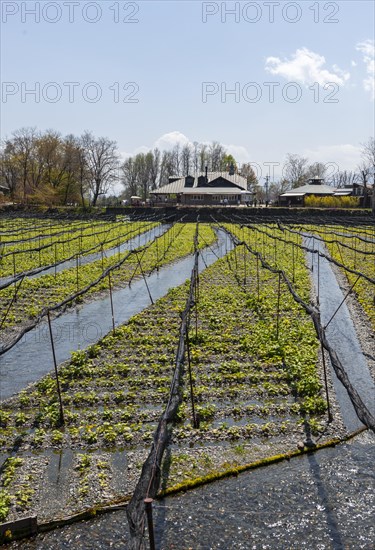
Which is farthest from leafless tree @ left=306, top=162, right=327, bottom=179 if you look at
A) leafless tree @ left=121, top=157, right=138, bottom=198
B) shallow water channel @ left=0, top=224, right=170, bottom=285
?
shallow water channel @ left=0, top=224, right=170, bottom=285

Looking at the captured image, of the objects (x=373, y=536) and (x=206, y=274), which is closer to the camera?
(x=373, y=536)

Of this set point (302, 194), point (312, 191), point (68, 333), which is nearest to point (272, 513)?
point (68, 333)

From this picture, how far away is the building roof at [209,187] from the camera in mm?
81438

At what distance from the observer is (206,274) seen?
71.6 feet

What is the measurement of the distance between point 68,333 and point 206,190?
230ft

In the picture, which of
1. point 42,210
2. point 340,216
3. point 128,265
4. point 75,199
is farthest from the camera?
point 75,199

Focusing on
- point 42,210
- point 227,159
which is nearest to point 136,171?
point 227,159

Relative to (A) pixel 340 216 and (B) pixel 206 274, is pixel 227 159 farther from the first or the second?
(B) pixel 206 274

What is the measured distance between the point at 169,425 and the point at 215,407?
1019mm

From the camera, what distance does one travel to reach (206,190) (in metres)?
82.1

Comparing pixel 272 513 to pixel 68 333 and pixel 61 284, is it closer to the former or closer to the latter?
pixel 68 333

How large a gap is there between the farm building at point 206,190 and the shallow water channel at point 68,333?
200 ft

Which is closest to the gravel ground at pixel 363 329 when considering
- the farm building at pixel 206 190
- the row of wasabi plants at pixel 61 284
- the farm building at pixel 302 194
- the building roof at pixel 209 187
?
the row of wasabi plants at pixel 61 284

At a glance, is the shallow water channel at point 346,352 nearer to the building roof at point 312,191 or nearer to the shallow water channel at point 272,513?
the shallow water channel at point 272,513
